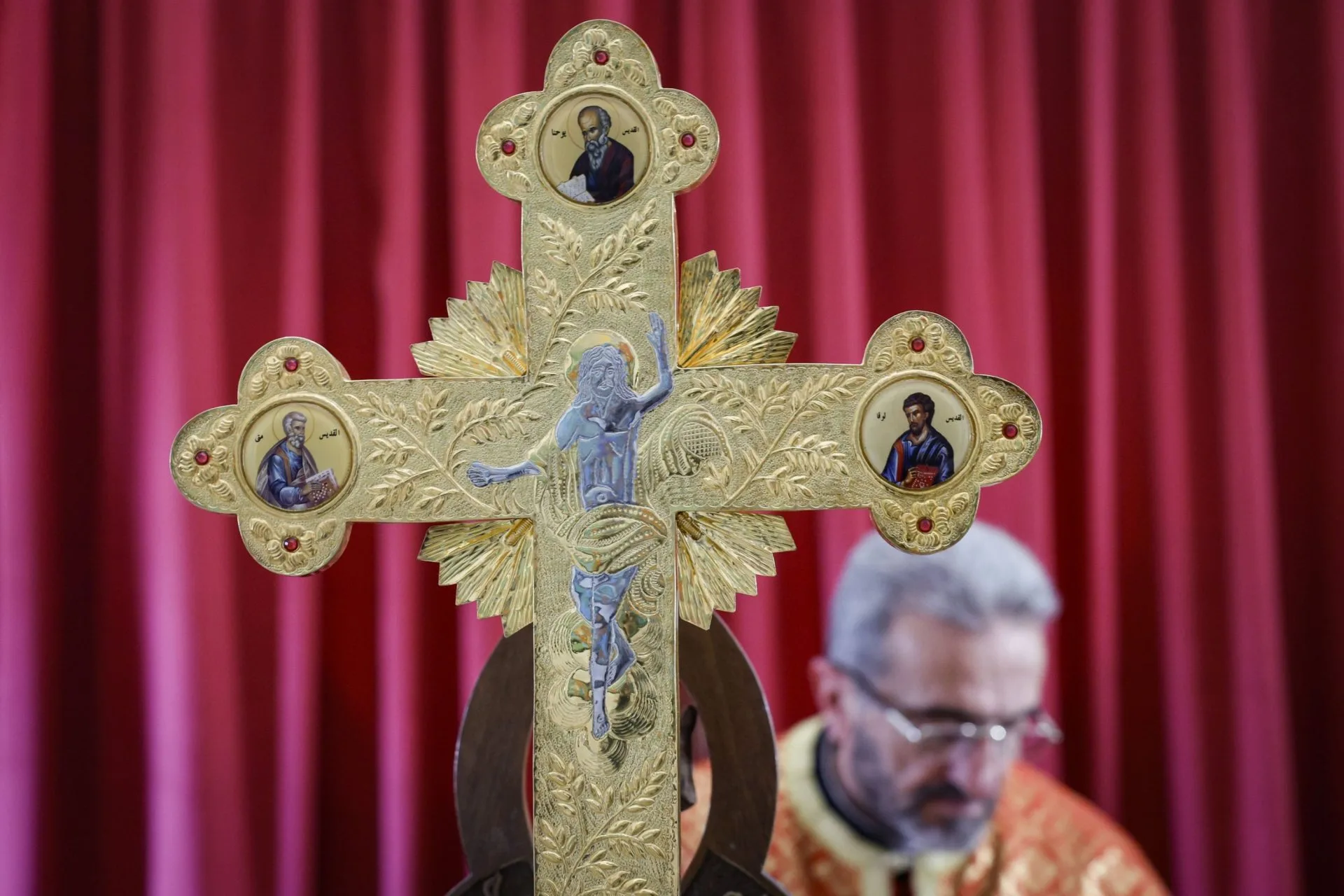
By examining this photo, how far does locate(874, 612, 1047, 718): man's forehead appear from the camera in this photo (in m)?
1.48

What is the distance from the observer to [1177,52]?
→ 173 cm

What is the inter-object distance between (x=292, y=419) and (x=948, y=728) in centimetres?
95

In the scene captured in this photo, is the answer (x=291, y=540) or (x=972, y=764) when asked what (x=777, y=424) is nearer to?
(x=291, y=540)

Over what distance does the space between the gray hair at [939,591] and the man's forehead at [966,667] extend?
1 cm

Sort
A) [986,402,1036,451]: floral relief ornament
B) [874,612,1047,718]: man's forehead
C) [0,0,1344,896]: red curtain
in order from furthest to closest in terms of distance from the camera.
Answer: [0,0,1344,896]: red curtain → [874,612,1047,718]: man's forehead → [986,402,1036,451]: floral relief ornament

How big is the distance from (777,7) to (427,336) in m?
0.79

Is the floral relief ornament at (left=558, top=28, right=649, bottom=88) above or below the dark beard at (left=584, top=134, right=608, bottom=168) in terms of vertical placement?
above

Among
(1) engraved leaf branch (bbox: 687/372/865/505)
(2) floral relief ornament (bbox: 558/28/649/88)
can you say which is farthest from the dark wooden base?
(2) floral relief ornament (bbox: 558/28/649/88)

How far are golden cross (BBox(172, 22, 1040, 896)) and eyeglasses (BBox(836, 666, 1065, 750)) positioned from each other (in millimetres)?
516

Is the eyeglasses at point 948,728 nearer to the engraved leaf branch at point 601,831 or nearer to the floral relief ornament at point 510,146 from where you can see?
the engraved leaf branch at point 601,831

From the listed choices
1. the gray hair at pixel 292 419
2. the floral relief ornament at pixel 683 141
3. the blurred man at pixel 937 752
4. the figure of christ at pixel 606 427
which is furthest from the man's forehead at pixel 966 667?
the gray hair at pixel 292 419

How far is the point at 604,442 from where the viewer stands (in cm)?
108

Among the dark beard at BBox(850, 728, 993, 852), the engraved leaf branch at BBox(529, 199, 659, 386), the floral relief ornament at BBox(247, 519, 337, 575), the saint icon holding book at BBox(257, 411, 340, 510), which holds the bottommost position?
the dark beard at BBox(850, 728, 993, 852)

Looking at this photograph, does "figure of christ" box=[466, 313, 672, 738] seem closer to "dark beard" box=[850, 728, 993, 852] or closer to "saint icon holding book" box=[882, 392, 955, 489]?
"saint icon holding book" box=[882, 392, 955, 489]
